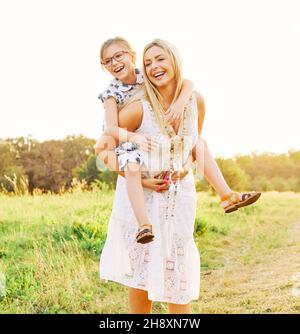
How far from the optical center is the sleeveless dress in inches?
135

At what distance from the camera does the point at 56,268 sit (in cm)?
570

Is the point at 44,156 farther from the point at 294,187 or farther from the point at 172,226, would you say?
the point at 172,226

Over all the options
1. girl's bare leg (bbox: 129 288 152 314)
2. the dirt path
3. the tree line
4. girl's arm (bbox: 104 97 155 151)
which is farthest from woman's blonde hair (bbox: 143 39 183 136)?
the tree line

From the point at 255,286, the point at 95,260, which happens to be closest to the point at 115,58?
the point at 95,260

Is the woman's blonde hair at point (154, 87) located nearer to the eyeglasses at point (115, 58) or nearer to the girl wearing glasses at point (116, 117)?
the girl wearing glasses at point (116, 117)

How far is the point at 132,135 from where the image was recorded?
11.0 feet

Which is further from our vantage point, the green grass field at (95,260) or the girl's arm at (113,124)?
the green grass field at (95,260)

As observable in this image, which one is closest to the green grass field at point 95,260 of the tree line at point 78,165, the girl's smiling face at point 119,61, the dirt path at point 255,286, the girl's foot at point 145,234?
the dirt path at point 255,286

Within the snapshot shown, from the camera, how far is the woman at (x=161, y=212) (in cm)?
337

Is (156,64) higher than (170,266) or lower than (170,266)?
higher

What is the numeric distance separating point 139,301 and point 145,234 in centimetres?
53

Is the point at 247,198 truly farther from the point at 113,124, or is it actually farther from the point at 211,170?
the point at 113,124

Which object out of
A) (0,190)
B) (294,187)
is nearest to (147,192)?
(0,190)
